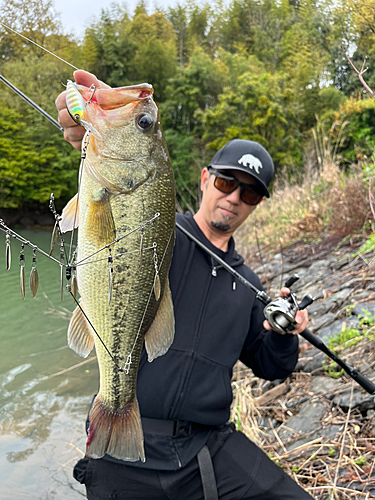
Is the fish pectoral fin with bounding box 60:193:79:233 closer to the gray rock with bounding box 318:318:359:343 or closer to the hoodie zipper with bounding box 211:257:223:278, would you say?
Result: the hoodie zipper with bounding box 211:257:223:278

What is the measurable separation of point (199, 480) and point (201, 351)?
2.20 feet

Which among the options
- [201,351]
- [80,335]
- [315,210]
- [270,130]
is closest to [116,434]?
[80,335]

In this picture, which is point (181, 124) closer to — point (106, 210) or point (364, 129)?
point (364, 129)

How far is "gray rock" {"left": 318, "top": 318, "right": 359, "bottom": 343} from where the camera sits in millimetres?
4048

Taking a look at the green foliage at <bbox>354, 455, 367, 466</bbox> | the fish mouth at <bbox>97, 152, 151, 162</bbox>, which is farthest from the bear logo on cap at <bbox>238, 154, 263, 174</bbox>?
the green foliage at <bbox>354, 455, 367, 466</bbox>

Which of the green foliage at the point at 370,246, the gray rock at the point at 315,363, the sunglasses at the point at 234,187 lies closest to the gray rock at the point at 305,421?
the gray rock at the point at 315,363

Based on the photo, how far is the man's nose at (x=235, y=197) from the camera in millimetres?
2650

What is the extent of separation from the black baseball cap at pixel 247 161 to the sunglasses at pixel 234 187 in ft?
0.17

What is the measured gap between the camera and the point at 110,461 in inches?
82.0

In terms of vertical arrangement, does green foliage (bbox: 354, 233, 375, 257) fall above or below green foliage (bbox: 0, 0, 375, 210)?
below

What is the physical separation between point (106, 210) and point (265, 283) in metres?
5.54

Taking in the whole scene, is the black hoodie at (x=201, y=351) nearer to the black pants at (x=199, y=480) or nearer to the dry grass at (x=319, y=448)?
the black pants at (x=199, y=480)

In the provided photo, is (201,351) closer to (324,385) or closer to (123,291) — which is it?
(123,291)

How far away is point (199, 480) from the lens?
217 cm
